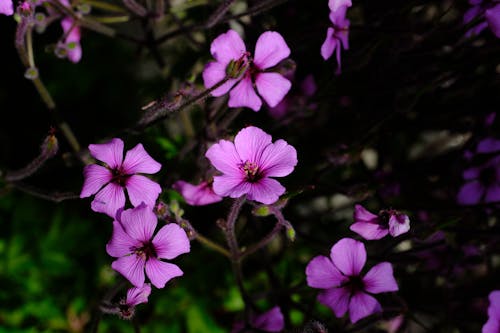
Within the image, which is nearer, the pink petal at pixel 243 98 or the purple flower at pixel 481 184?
the pink petal at pixel 243 98

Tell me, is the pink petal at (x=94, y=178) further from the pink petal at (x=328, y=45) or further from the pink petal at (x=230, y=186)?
the pink petal at (x=328, y=45)

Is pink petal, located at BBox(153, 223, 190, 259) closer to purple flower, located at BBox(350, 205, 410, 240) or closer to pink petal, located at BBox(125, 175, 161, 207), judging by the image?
pink petal, located at BBox(125, 175, 161, 207)

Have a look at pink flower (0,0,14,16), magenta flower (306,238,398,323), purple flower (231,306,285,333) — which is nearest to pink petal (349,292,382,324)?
magenta flower (306,238,398,323)

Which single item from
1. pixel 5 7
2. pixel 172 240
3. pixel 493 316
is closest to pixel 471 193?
pixel 493 316

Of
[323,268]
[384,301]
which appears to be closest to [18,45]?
[323,268]

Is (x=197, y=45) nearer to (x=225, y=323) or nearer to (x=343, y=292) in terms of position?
(x=343, y=292)

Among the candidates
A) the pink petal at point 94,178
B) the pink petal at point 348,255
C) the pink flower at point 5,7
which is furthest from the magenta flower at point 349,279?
the pink flower at point 5,7

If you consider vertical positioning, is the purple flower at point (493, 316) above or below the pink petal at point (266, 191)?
below

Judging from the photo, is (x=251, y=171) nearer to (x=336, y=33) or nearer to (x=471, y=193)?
(x=336, y=33)
